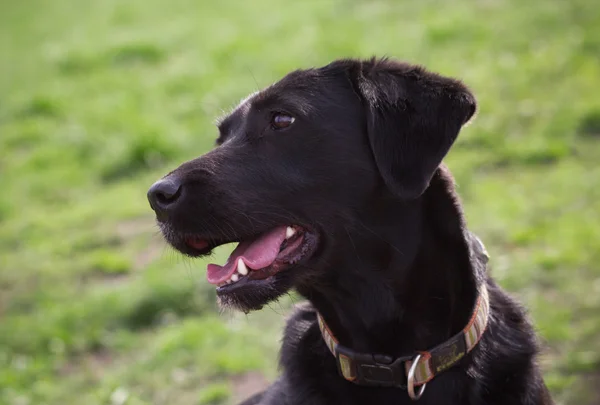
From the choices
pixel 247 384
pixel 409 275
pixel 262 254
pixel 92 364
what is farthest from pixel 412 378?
pixel 92 364

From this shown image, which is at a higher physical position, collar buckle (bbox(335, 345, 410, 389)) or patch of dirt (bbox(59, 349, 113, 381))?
collar buckle (bbox(335, 345, 410, 389))

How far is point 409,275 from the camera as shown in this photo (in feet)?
11.0

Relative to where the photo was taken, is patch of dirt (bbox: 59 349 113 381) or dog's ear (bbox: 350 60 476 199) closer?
dog's ear (bbox: 350 60 476 199)

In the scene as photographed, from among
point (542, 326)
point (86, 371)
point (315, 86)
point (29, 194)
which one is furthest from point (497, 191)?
point (29, 194)

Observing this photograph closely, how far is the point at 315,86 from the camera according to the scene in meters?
3.51

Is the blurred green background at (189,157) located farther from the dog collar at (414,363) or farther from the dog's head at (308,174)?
the dog's head at (308,174)

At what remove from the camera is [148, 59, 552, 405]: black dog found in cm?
327

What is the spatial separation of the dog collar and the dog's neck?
7 centimetres

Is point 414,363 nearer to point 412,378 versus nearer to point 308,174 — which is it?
point 412,378

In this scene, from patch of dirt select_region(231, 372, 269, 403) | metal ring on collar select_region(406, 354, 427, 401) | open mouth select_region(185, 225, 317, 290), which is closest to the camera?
metal ring on collar select_region(406, 354, 427, 401)

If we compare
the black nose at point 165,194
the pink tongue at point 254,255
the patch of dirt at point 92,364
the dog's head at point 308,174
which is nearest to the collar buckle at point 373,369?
the dog's head at point 308,174

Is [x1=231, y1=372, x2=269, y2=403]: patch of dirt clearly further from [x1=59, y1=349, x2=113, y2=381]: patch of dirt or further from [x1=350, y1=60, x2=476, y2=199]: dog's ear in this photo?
[x1=350, y1=60, x2=476, y2=199]: dog's ear

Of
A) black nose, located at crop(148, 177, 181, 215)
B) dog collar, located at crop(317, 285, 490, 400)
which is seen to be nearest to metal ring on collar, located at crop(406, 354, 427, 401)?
dog collar, located at crop(317, 285, 490, 400)

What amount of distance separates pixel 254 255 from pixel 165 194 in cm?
42
